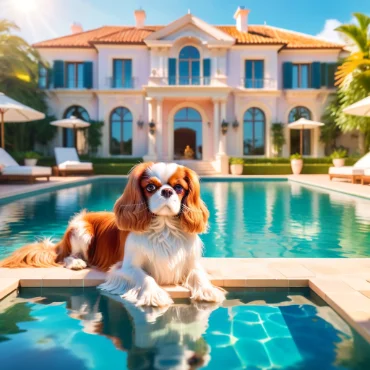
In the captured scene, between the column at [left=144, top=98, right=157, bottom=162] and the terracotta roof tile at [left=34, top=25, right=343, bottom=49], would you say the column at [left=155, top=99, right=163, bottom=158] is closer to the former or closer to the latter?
the column at [left=144, top=98, right=157, bottom=162]

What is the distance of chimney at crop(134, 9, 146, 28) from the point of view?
28.4 meters

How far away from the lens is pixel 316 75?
2609 centimetres

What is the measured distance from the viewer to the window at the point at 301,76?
26.5m

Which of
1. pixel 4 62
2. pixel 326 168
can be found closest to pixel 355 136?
pixel 326 168

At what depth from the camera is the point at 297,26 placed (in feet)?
97.2

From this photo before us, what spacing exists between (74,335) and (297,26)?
1251 inches

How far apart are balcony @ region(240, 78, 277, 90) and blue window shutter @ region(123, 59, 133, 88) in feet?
24.9

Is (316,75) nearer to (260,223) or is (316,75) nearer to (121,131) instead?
(121,131)

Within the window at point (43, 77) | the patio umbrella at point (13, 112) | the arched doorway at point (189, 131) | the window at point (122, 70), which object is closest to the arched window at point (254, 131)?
the arched doorway at point (189, 131)

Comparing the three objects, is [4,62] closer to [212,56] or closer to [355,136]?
[212,56]

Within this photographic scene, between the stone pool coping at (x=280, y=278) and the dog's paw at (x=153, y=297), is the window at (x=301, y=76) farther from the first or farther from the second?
the dog's paw at (x=153, y=297)

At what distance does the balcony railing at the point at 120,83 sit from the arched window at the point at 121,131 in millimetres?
1485

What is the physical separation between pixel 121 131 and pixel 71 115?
3.61 meters

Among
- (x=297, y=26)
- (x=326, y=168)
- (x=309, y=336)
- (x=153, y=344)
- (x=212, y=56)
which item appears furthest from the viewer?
(x=297, y=26)
